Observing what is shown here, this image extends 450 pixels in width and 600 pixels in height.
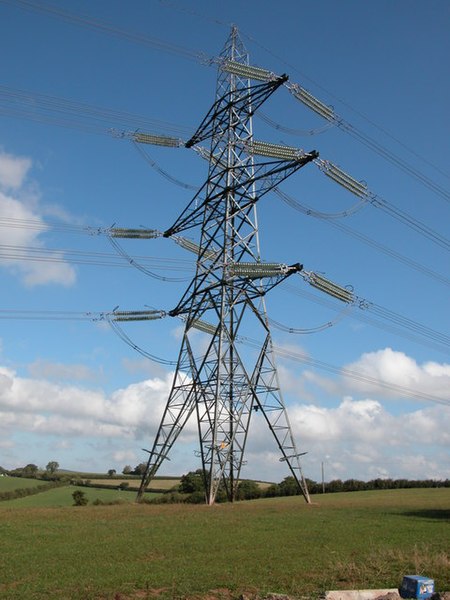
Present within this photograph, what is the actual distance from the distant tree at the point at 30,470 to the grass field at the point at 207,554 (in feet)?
301

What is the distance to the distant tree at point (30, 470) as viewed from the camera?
112m

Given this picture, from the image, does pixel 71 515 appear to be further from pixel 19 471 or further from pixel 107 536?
pixel 19 471

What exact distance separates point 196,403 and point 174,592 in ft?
71.8

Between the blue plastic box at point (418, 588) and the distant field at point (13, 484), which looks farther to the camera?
the distant field at point (13, 484)

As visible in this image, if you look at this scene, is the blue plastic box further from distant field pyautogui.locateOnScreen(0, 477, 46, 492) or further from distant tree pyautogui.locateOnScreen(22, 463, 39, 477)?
distant tree pyautogui.locateOnScreen(22, 463, 39, 477)

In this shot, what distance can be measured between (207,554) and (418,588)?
6936 millimetres

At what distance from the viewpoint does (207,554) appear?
55.6ft

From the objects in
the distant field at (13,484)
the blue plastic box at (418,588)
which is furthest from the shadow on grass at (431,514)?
the distant field at (13,484)

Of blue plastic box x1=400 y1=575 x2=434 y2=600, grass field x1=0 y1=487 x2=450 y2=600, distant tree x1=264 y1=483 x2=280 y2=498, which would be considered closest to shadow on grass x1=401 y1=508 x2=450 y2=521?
grass field x1=0 y1=487 x2=450 y2=600

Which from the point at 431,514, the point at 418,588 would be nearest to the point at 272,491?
the point at 431,514

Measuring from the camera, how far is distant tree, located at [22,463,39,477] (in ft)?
366

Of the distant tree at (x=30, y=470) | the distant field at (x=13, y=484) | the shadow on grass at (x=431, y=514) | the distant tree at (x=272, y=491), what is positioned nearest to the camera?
the shadow on grass at (x=431, y=514)

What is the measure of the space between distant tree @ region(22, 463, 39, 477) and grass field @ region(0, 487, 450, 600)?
9162 centimetres

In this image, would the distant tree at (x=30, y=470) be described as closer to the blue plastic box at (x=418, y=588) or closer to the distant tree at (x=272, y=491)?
the distant tree at (x=272, y=491)
